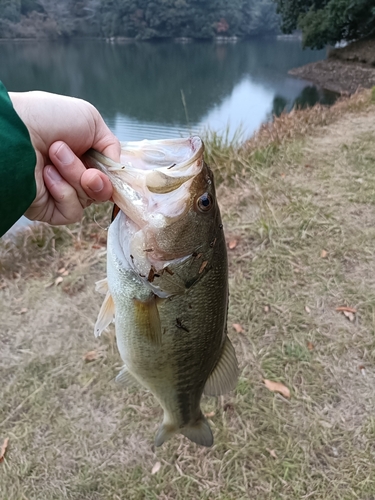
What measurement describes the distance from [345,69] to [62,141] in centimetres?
2907

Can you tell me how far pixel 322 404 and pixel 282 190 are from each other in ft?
9.73

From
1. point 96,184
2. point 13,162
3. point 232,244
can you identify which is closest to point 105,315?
point 96,184

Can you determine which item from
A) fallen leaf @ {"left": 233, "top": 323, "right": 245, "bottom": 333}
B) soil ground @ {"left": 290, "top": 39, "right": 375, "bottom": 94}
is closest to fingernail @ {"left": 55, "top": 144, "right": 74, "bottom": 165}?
fallen leaf @ {"left": 233, "top": 323, "right": 245, "bottom": 333}

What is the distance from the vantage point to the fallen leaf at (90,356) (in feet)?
10.3

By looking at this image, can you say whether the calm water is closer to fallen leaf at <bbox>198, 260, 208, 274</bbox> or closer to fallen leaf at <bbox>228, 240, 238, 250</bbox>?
fallen leaf at <bbox>228, 240, 238, 250</bbox>

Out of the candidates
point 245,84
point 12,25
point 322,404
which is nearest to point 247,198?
point 322,404

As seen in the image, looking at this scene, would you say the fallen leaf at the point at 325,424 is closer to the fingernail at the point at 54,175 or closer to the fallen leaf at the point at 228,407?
the fallen leaf at the point at 228,407

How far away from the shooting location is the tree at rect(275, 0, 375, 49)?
87.4 feet

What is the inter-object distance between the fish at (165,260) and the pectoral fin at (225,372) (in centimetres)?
10

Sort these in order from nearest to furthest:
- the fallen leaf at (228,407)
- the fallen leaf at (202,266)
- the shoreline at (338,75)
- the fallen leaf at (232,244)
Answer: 1. the fallen leaf at (202,266)
2. the fallen leaf at (228,407)
3. the fallen leaf at (232,244)
4. the shoreline at (338,75)

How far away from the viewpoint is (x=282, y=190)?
505cm

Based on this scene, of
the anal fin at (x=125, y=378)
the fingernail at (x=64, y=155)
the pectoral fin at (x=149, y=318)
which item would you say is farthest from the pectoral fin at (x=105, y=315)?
the fingernail at (x=64, y=155)

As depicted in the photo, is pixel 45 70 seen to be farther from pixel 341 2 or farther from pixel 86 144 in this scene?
pixel 86 144

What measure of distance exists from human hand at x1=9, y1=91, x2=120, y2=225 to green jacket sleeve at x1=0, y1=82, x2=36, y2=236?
115 millimetres
